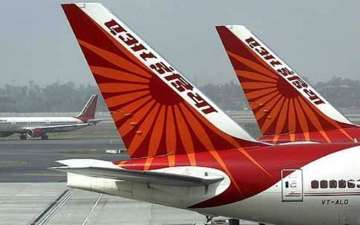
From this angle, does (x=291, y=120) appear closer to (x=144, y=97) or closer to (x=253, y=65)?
(x=253, y=65)

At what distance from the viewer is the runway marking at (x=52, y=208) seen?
109 ft

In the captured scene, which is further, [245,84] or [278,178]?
[245,84]

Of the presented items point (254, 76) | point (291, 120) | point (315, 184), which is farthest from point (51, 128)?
point (315, 184)

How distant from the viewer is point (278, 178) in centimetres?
2092

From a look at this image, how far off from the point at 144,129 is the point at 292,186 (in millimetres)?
4185

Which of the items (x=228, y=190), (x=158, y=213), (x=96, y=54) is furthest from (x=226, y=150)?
(x=158, y=213)

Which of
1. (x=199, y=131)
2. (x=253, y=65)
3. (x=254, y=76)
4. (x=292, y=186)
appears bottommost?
(x=292, y=186)

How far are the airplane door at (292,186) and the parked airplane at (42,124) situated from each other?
367 feet

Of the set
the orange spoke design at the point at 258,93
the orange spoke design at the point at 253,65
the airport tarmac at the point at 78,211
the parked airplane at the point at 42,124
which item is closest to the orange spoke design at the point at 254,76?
the orange spoke design at the point at 253,65

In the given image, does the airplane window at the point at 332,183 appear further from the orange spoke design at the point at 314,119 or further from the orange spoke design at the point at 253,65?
the orange spoke design at the point at 253,65

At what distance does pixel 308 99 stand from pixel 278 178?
11.8 metres

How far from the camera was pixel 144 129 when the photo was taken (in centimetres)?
2161

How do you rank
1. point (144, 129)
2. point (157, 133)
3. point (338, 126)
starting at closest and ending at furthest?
point (144, 129) < point (157, 133) < point (338, 126)

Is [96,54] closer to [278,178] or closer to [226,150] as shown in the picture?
[226,150]
